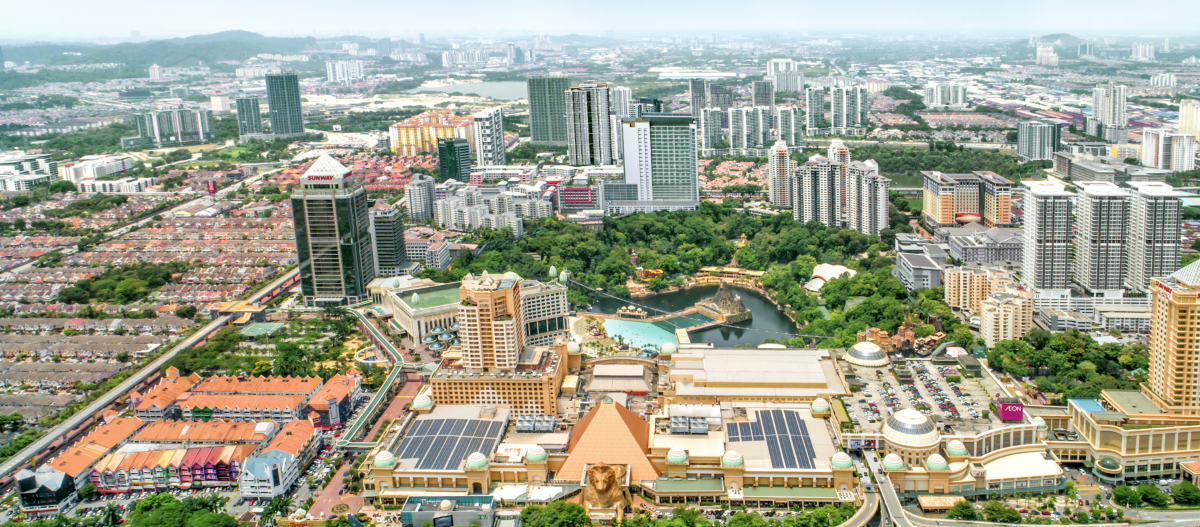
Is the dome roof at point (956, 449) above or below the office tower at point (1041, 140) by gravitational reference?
below

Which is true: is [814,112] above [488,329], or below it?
above

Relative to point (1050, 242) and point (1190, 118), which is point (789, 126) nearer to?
point (1190, 118)

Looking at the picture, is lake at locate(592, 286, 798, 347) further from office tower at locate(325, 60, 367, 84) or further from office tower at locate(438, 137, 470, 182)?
office tower at locate(325, 60, 367, 84)

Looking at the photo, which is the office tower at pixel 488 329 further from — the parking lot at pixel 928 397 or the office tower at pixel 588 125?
the office tower at pixel 588 125

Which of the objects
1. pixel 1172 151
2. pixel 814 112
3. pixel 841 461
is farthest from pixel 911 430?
pixel 814 112

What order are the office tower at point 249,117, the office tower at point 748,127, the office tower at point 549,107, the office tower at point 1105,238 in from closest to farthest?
the office tower at point 1105,238 < the office tower at point 748,127 < the office tower at point 549,107 < the office tower at point 249,117

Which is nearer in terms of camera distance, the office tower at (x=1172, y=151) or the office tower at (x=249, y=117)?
the office tower at (x=1172, y=151)

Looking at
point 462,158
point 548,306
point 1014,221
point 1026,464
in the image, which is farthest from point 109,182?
point 1026,464

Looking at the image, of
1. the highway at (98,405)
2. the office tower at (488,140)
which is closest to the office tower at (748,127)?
the office tower at (488,140)
